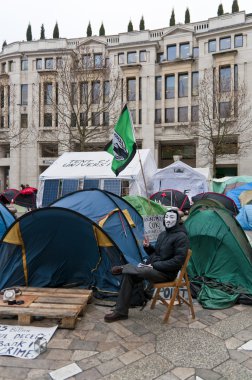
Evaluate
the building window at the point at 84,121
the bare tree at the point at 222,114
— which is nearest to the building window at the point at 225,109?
the bare tree at the point at 222,114

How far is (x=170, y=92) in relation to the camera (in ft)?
127

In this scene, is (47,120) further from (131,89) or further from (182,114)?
(182,114)

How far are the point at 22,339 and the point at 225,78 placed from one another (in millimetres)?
36030

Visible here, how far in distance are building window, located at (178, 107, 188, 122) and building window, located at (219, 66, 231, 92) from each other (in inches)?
207

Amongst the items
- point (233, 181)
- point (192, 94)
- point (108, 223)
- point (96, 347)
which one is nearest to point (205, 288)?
point (108, 223)

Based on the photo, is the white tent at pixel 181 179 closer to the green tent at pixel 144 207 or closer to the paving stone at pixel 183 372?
the green tent at pixel 144 207

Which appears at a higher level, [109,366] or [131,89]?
[131,89]

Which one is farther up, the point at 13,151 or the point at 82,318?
the point at 13,151

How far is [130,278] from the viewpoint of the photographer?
4656mm

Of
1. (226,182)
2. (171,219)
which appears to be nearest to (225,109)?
(226,182)

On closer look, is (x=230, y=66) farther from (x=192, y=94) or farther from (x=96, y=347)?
(x=96, y=347)

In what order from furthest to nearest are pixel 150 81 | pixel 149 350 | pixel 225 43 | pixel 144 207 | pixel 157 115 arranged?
pixel 157 115
pixel 150 81
pixel 225 43
pixel 144 207
pixel 149 350

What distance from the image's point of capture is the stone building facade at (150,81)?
35.8m

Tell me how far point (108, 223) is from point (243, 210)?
28.7 feet
